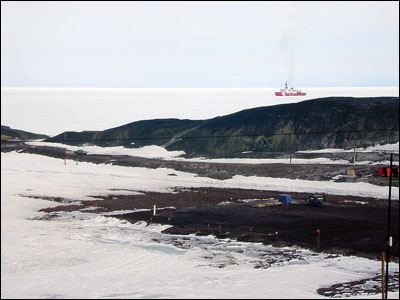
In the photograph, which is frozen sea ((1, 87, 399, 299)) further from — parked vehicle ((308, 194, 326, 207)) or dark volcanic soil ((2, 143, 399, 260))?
parked vehicle ((308, 194, 326, 207))

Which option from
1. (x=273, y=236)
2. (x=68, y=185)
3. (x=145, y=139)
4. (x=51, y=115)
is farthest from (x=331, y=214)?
(x=51, y=115)

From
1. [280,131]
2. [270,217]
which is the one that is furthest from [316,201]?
[280,131]

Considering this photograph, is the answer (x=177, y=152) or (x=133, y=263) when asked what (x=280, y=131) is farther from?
(x=133, y=263)

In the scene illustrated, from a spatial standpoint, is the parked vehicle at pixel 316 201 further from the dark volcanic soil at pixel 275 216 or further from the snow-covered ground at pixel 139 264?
the snow-covered ground at pixel 139 264

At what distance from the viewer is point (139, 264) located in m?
27.8

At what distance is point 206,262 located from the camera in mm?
28578

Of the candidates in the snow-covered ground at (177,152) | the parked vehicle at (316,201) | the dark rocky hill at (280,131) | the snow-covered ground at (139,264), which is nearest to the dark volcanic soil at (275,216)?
the parked vehicle at (316,201)

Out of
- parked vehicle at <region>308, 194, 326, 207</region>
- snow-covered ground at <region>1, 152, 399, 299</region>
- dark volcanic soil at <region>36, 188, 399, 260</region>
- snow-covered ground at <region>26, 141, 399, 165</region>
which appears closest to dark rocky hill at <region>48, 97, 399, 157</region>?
snow-covered ground at <region>26, 141, 399, 165</region>

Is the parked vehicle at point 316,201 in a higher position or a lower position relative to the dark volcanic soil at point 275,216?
higher

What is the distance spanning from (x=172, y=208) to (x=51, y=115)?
11325 cm

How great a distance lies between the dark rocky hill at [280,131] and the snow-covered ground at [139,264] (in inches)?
1780

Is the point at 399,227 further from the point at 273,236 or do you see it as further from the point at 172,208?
the point at 172,208

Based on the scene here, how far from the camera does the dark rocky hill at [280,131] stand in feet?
265

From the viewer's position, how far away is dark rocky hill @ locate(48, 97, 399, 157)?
80812 millimetres
